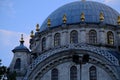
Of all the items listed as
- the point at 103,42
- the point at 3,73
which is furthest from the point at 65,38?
the point at 3,73

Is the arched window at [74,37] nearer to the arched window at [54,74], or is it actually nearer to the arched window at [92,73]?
the arched window at [54,74]

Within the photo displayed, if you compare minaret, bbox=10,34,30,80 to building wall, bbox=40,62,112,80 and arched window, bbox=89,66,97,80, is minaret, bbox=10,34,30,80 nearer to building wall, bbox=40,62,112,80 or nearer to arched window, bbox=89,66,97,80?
building wall, bbox=40,62,112,80

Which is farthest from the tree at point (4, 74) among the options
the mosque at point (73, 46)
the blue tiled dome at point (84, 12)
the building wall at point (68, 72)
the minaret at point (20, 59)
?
the blue tiled dome at point (84, 12)

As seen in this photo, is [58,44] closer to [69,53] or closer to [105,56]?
[69,53]

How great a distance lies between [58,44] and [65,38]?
59.7 inches

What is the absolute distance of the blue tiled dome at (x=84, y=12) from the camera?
58.8m

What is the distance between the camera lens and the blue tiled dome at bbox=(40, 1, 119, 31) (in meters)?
58.8

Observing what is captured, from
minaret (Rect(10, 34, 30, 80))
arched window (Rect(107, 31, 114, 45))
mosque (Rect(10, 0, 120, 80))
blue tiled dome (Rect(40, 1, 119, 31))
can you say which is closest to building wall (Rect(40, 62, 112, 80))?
mosque (Rect(10, 0, 120, 80))

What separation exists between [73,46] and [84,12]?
971 cm

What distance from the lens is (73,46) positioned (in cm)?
5184

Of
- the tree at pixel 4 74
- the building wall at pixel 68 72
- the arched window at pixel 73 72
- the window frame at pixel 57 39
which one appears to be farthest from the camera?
the window frame at pixel 57 39

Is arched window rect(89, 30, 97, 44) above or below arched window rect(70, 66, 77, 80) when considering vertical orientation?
above

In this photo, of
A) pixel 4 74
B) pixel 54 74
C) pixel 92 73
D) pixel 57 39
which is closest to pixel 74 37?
pixel 57 39

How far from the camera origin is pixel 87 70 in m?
51.8
